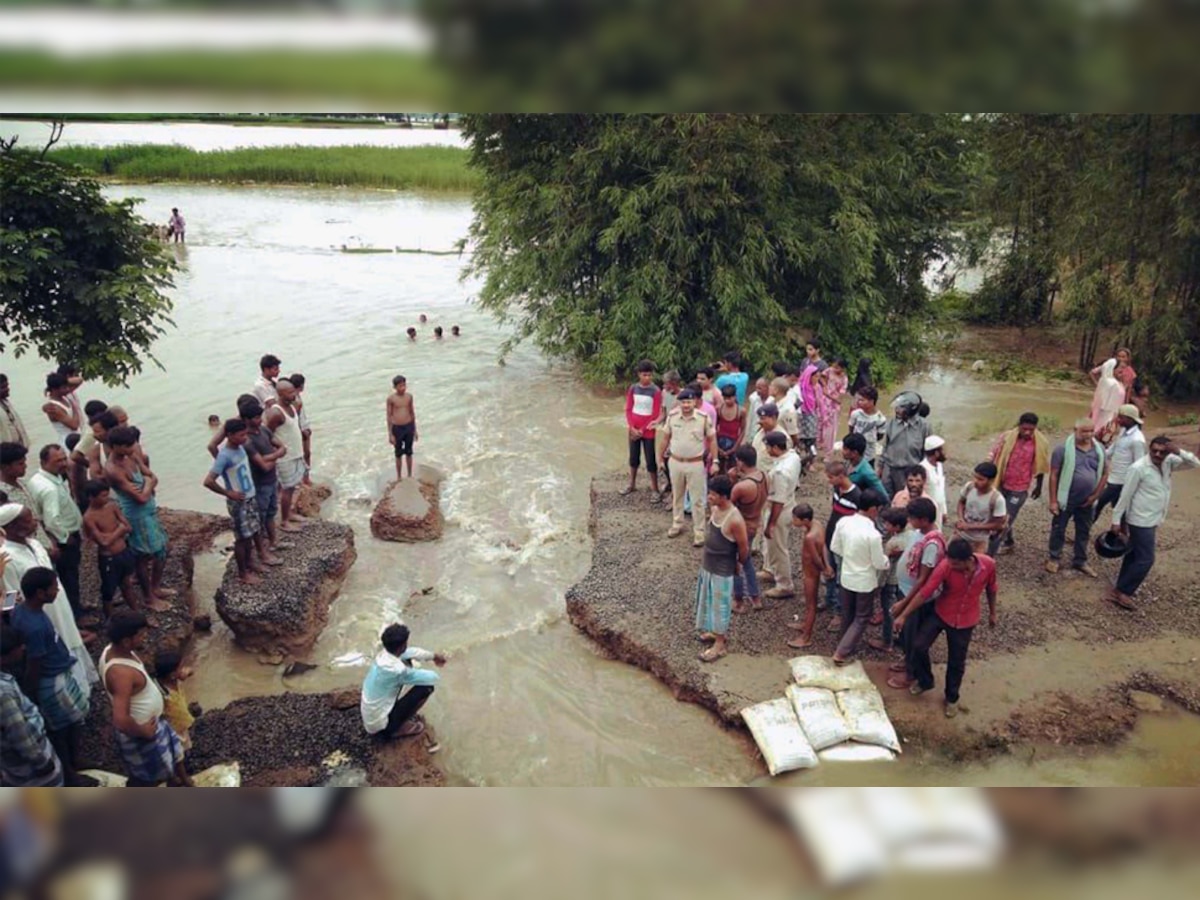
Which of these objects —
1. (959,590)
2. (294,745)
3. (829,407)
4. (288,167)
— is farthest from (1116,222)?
(288,167)

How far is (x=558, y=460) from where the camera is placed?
39.2 ft

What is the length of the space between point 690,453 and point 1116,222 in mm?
9531

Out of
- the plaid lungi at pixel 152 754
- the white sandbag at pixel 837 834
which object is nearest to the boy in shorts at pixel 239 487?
the plaid lungi at pixel 152 754

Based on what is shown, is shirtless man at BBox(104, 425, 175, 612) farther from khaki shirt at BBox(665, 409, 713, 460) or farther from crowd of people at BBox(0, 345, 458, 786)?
khaki shirt at BBox(665, 409, 713, 460)

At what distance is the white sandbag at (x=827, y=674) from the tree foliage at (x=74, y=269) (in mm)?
6206

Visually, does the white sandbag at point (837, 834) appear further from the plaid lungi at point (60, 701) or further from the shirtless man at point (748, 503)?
the shirtless man at point (748, 503)

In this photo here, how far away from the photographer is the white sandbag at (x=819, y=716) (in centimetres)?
557

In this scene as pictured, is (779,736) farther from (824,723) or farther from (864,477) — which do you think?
(864,477)

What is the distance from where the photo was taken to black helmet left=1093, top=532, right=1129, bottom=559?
7344 millimetres

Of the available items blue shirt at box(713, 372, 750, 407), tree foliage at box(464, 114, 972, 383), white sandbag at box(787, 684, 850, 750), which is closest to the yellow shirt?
white sandbag at box(787, 684, 850, 750)

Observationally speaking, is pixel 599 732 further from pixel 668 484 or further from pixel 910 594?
pixel 668 484

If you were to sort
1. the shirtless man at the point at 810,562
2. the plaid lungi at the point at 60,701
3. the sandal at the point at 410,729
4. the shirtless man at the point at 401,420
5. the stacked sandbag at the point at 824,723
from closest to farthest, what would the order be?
1. the plaid lungi at the point at 60,701
2. the stacked sandbag at the point at 824,723
3. the sandal at the point at 410,729
4. the shirtless man at the point at 810,562
5. the shirtless man at the point at 401,420

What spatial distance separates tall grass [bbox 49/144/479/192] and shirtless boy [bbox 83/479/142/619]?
29898 millimetres

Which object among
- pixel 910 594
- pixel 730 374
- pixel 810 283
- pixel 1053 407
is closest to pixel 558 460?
pixel 730 374
